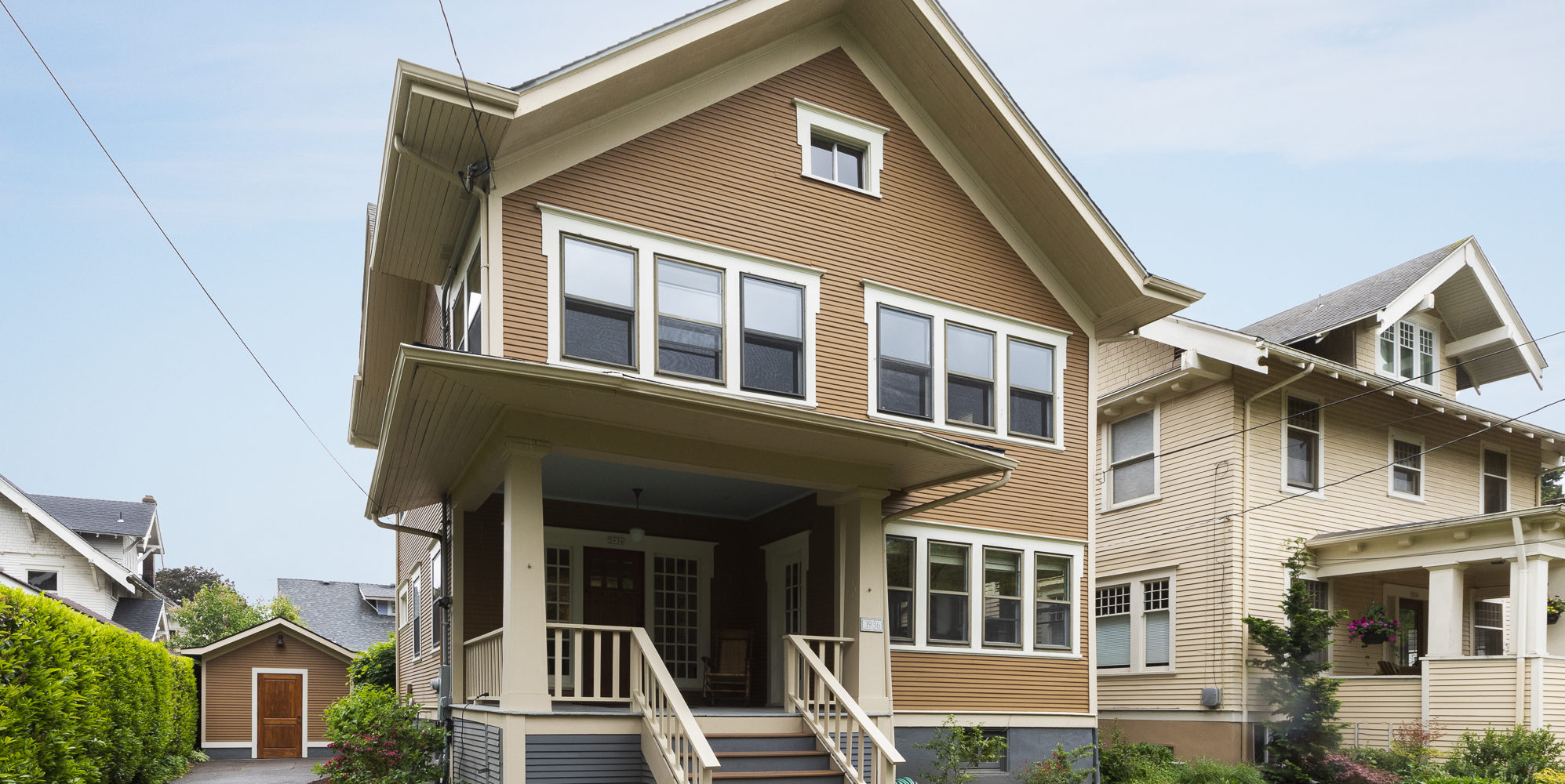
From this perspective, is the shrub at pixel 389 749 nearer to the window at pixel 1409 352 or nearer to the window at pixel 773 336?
the window at pixel 773 336

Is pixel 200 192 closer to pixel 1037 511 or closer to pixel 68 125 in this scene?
pixel 68 125

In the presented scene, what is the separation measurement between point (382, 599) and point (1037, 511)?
30.9m

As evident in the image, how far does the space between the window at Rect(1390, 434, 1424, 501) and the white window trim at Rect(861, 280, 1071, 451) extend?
8232 millimetres

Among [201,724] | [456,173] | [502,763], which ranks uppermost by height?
[456,173]

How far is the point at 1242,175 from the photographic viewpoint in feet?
377

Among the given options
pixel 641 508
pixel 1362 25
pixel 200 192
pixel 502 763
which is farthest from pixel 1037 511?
pixel 200 192

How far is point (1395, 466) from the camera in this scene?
19203 mm

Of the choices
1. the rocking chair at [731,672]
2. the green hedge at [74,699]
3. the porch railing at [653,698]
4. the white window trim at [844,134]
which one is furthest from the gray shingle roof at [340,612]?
the porch railing at [653,698]

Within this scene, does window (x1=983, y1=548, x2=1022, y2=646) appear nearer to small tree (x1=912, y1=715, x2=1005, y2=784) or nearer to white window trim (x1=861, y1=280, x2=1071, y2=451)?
small tree (x1=912, y1=715, x2=1005, y2=784)

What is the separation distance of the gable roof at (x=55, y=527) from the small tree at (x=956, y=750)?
26.1m

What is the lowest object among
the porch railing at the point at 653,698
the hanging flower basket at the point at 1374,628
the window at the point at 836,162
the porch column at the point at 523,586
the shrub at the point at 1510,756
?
the shrub at the point at 1510,756

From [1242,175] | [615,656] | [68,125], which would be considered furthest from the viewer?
[1242,175]

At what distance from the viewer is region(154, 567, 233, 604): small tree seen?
202 feet

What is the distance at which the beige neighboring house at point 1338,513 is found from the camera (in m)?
15.9
